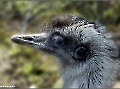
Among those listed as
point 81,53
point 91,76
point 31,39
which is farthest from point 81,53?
point 31,39

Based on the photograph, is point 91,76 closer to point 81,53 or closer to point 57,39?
point 81,53

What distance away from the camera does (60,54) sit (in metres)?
3.42

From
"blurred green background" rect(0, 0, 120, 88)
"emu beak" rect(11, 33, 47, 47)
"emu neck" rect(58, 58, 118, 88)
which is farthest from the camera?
"blurred green background" rect(0, 0, 120, 88)

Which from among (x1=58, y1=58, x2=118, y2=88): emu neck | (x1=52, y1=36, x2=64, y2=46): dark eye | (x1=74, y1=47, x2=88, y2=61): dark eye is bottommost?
(x1=58, y1=58, x2=118, y2=88): emu neck

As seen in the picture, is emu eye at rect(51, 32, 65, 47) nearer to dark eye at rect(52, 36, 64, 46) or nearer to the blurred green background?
dark eye at rect(52, 36, 64, 46)

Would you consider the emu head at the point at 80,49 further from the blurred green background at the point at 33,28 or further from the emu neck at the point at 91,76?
the blurred green background at the point at 33,28

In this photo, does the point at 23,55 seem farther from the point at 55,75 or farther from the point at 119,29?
the point at 119,29

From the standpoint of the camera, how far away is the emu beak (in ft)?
11.0

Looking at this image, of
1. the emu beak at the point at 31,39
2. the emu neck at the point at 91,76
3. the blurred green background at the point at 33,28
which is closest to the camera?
the emu neck at the point at 91,76

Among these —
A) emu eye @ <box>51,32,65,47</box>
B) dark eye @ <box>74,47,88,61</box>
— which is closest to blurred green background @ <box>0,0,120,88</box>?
emu eye @ <box>51,32,65,47</box>

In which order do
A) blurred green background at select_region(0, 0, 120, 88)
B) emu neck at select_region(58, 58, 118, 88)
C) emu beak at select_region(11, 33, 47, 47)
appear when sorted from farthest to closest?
blurred green background at select_region(0, 0, 120, 88), emu beak at select_region(11, 33, 47, 47), emu neck at select_region(58, 58, 118, 88)

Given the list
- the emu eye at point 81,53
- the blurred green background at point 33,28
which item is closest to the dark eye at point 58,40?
the emu eye at point 81,53

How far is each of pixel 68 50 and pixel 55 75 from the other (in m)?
3.37

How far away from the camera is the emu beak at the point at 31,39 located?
336 centimetres
